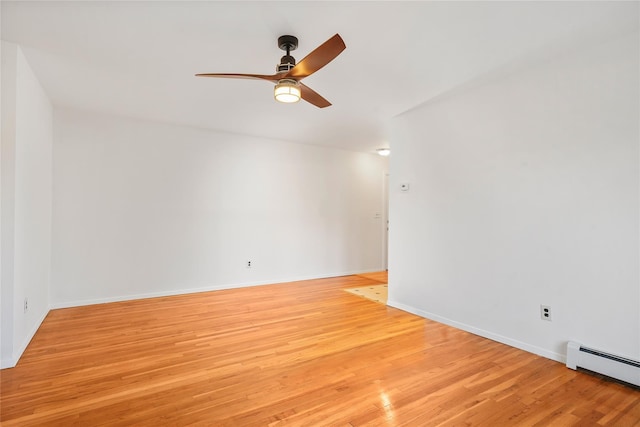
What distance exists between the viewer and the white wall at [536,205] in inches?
88.4

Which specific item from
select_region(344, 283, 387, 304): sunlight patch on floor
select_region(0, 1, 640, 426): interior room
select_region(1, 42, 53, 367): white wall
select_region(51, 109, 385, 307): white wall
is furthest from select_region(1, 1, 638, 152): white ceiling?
select_region(344, 283, 387, 304): sunlight patch on floor

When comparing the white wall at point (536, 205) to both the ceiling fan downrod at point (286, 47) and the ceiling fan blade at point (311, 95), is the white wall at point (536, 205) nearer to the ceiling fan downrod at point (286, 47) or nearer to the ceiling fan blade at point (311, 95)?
the ceiling fan blade at point (311, 95)

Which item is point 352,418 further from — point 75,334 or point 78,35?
point 78,35

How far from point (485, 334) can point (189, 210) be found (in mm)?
3974

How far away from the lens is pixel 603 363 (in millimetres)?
2223

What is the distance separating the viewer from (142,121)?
4.29 metres

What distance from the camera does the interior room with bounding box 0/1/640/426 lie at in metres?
2.06

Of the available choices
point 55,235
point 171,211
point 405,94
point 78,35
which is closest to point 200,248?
point 171,211

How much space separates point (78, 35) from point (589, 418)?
406cm

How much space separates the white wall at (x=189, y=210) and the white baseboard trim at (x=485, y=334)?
7.31ft

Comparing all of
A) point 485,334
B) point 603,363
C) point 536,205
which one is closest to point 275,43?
point 536,205

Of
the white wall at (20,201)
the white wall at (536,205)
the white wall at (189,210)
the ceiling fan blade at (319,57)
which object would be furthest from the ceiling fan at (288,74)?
the white wall at (189,210)

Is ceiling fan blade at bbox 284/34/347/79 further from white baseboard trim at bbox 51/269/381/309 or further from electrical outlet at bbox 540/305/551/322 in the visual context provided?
white baseboard trim at bbox 51/269/381/309

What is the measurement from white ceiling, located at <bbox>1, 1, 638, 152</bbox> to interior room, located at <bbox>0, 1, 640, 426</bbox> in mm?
17
